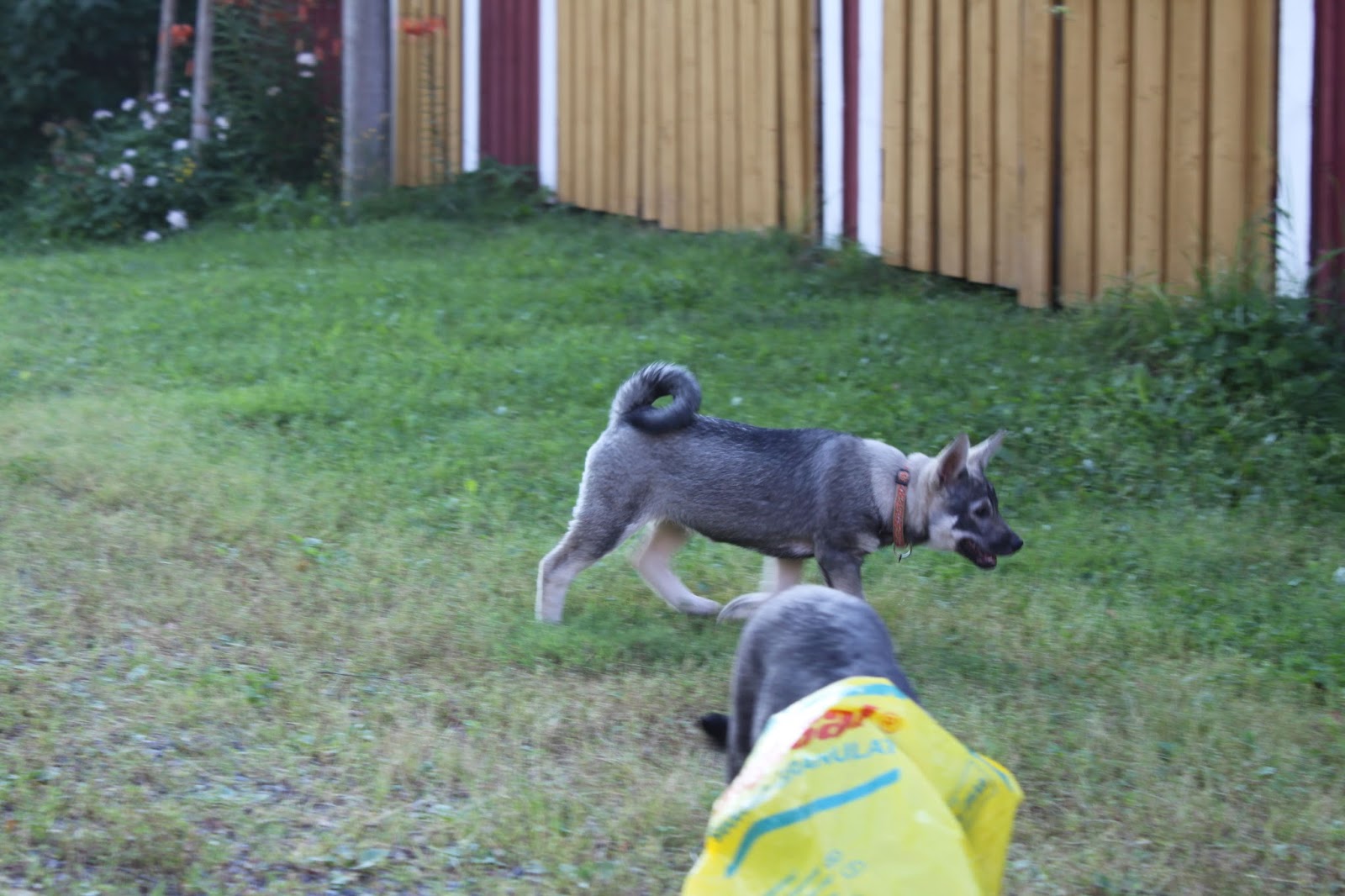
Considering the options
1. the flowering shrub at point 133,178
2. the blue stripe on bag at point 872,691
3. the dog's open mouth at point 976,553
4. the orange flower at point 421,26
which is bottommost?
the dog's open mouth at point 976,553

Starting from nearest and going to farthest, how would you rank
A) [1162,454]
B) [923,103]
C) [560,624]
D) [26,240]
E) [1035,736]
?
[1035,736], [560,624], [1162,454], [923,103], [26,240]

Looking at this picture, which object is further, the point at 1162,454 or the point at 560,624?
the point at 1162,454

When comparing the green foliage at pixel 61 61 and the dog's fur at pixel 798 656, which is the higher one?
the green foliage at pixel 61 61

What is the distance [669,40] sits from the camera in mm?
12953

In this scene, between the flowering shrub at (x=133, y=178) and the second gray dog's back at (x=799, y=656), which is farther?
the flowering shrub at (x=133, y=178)

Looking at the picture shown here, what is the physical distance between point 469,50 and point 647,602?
392 inches

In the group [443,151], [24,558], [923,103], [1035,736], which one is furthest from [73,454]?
[443,151]

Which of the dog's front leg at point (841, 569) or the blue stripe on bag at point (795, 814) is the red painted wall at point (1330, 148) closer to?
the dog's front leg at point (841, 569)

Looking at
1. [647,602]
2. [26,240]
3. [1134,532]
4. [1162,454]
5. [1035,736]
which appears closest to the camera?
[1035,736]

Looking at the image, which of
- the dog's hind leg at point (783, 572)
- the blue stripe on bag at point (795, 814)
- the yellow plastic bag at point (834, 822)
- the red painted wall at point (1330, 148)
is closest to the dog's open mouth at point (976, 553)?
the dog's hind leg at point (783, 572)

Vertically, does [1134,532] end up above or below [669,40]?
below

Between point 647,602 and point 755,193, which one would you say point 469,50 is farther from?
point 647,602

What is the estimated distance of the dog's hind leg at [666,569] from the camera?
646 centimetres

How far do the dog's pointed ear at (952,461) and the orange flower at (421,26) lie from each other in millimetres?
10489
